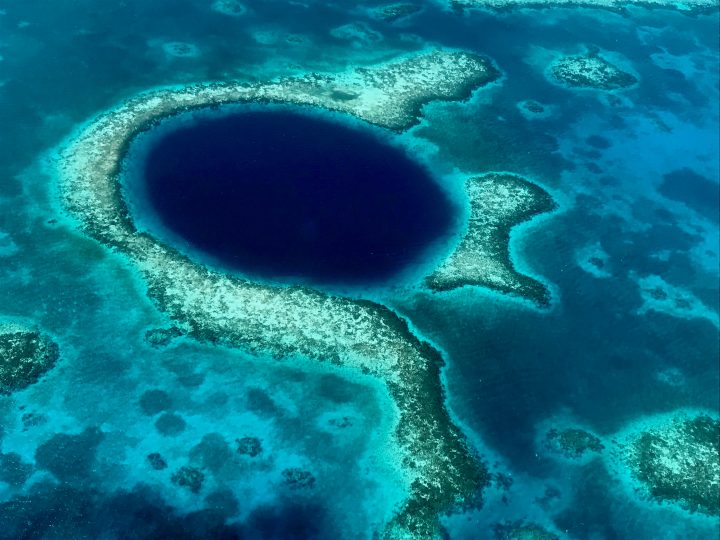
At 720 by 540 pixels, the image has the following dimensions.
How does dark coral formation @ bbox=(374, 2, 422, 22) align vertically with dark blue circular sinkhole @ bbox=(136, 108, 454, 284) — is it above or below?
above

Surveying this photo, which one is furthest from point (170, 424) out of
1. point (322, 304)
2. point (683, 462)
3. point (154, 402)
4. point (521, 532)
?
point (683, 462)

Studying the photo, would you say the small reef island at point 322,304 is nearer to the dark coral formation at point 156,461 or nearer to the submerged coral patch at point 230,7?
the dark coral formation at point 156,461

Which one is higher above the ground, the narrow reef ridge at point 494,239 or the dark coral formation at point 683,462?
the narrow reef ridge at point 494,239

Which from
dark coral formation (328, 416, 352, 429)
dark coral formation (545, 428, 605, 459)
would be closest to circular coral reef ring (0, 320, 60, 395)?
dark coral formation (328, 416, 352, 429)

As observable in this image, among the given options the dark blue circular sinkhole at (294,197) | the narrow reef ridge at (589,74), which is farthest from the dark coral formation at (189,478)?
the narrow reef ridge at (589,74)

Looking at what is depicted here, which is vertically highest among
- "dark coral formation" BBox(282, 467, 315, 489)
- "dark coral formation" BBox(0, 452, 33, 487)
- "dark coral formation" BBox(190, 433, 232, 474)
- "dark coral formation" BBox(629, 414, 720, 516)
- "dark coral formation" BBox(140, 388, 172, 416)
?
"dark coral formation" BBox(140, 388, 172, 416)

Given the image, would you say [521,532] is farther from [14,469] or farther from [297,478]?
[14,469]

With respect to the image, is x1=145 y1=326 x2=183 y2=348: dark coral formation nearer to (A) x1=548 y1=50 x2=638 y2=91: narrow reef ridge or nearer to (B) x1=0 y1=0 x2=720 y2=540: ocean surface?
(B) x1=0 y1=0 x2=720 y2=540: ocean surface
